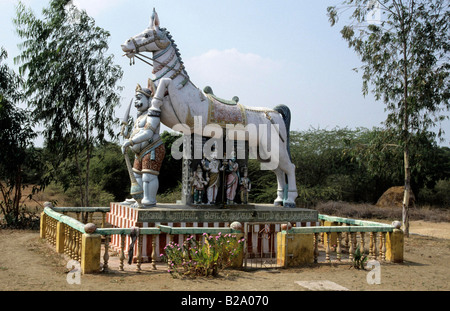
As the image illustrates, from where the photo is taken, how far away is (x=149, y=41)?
881cm

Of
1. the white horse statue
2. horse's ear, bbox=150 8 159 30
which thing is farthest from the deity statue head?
Result: horse's ear, bbox=150 8 159 30

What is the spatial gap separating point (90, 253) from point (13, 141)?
7.75 meters

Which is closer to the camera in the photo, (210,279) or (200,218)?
(210,279)

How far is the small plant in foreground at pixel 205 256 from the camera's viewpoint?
659cm

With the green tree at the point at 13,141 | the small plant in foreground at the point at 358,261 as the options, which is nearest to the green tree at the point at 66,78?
the green tree at the point at 13,141

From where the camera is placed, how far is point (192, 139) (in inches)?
359

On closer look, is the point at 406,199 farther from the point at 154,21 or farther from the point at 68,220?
the point at 68,220

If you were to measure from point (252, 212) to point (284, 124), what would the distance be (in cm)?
233

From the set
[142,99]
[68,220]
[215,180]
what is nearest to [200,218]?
[215,180]

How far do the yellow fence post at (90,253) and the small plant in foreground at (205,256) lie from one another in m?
1.00
